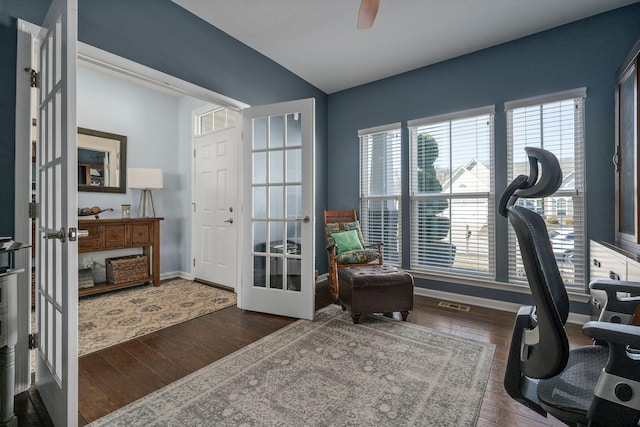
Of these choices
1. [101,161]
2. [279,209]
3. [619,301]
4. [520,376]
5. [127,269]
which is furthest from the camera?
[101,161]

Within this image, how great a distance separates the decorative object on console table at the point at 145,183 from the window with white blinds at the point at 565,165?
4428mm

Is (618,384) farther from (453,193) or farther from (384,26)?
(384,26)

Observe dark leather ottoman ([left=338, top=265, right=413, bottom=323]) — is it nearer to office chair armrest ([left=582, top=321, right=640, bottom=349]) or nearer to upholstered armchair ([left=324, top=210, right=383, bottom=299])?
upholstered armchair ([left=324, top=210, right=383, bottom=299])

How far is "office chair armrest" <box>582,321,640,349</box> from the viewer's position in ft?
2.40

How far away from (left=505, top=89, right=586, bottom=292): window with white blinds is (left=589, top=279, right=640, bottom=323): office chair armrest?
1867mm

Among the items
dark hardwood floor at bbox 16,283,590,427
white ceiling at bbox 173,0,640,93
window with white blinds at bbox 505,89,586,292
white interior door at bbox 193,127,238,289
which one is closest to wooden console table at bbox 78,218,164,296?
white interior door at bbox 193,127,238,289

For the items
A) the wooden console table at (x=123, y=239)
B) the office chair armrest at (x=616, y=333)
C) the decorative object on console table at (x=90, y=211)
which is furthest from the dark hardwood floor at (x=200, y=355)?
the decorative object on console table at (x=90, y=211)

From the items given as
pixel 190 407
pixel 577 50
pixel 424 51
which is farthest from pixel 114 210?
pixel 577 50

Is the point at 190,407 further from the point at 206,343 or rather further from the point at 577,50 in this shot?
the point at 577,50

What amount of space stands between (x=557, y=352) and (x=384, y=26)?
291 centimetres

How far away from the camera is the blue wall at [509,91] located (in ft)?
8.27

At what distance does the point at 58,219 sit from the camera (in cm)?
138

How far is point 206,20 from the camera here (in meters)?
2.67

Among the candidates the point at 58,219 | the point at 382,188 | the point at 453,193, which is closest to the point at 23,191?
the point at 58,219
